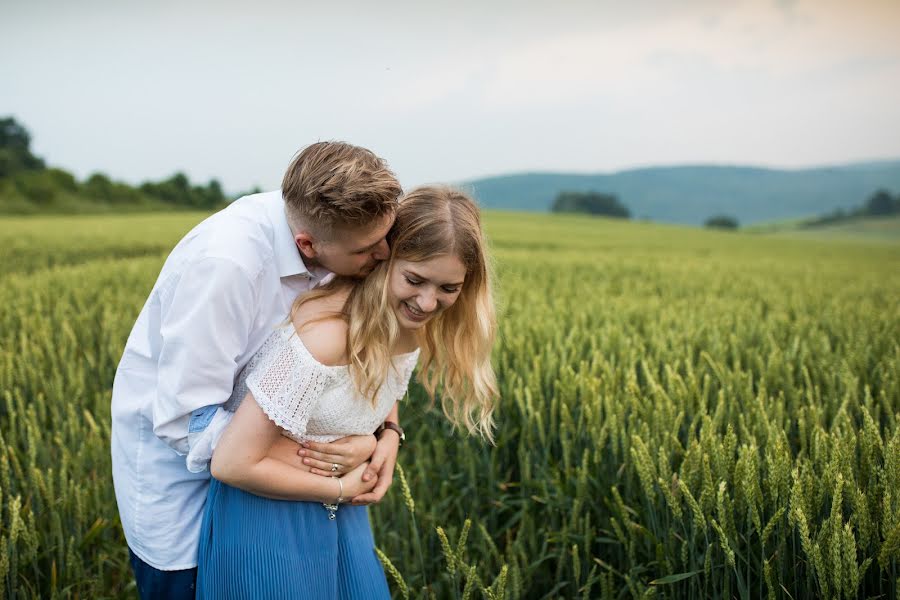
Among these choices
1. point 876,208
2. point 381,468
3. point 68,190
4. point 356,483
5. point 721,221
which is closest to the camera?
point 356,483

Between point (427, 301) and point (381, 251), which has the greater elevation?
point (381, 251)

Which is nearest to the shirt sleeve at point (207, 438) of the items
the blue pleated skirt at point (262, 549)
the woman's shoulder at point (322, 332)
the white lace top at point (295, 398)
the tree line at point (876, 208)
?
the white lace top at point (295, 398)

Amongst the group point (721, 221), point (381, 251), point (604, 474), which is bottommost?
point (721, 221)

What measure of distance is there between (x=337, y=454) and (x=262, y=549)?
0.26 meters

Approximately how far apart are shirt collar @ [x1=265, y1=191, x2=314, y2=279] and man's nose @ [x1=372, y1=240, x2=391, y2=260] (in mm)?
168

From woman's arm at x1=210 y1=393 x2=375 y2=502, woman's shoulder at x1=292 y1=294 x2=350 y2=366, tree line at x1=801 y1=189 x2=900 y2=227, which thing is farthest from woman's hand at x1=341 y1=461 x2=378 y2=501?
tree line at x1=801 y1=189 x2=900 y2=227

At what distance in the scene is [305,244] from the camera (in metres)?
1.49

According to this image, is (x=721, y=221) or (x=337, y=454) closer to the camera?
(x=337, y=454)

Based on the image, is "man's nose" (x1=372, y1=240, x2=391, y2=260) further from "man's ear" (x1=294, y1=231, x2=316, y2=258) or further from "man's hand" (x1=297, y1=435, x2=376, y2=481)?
"man's hand" (x1=297, y1=435, x2=376, y2=481)

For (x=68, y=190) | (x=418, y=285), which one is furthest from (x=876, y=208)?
(x=418, y=285)

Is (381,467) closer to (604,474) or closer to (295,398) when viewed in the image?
(295,398)

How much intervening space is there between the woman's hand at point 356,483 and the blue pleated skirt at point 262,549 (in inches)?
3.5

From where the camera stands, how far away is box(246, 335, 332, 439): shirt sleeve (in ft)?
4.48

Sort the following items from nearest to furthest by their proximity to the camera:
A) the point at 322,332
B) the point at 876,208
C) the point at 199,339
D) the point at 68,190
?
the point at 199,339, the point at 322,332, the point at 68,190, the point at 876,208
